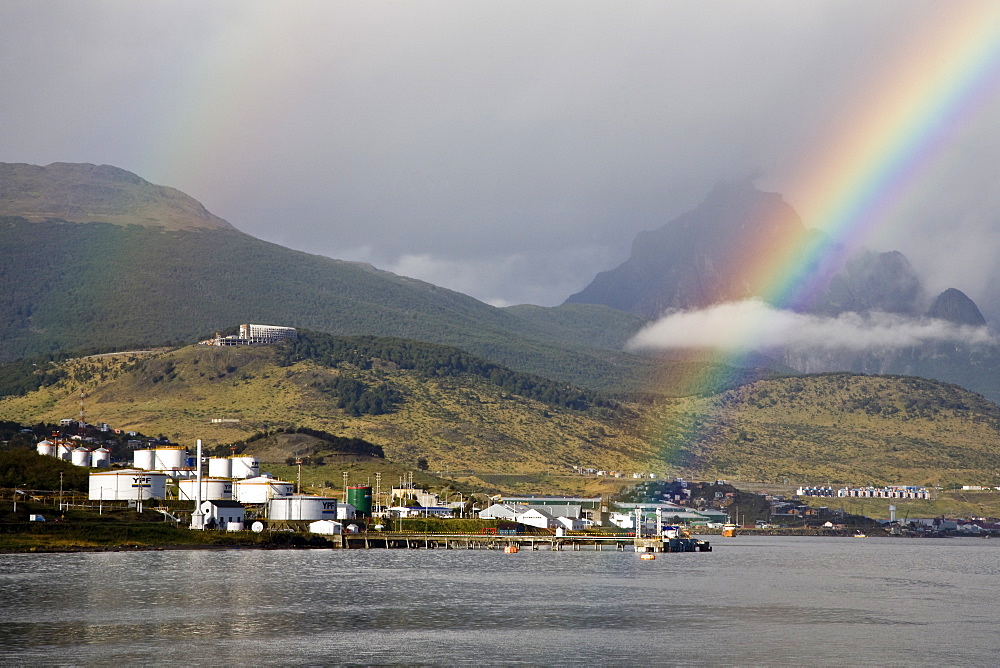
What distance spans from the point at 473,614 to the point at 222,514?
97.7m

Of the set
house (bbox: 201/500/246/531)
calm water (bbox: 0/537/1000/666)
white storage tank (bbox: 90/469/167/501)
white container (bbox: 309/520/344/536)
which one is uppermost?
white storage tank (bbox: 90/469/167/501)

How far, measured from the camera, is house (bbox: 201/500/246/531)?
181375 mm

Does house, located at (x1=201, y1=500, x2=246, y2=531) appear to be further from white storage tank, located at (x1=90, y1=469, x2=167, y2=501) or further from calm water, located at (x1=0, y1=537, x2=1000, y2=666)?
calm water, located at (x1=0, y1=537, x2=1000, y2=666)

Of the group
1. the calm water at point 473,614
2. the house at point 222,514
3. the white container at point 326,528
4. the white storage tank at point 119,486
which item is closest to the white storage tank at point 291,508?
the white container at point 326,528

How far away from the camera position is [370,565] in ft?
499

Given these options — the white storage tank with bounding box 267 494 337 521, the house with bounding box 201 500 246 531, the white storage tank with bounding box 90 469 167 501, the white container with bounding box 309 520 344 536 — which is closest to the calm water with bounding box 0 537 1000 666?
the house with bounding box 201 500 246 531

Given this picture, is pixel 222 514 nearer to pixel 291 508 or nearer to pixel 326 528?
pixel 291 508

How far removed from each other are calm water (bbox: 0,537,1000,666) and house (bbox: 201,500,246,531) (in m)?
27.4

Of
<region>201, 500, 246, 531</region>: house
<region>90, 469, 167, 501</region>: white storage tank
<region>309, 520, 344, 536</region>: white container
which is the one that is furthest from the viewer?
<region>309, 520, 344, 536</region>: white container

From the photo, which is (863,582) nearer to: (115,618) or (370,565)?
(370,565)

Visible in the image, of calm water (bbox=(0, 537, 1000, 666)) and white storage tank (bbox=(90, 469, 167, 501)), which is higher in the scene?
white storage tank (bbox=(90, 469, 167, 501))

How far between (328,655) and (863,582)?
7934 cm

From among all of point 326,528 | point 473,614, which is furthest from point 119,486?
point 473,614

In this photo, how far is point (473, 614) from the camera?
3720 inches
